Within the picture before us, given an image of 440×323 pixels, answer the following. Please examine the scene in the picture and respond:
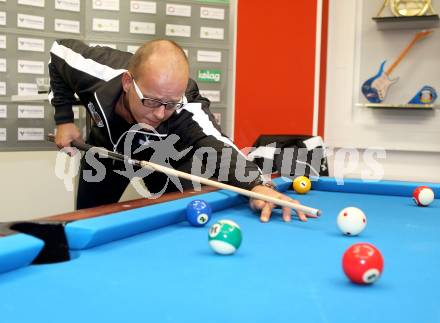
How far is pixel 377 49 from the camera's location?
421cm

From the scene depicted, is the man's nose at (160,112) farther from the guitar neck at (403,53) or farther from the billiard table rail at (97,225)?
the guitar neck at (403,53)

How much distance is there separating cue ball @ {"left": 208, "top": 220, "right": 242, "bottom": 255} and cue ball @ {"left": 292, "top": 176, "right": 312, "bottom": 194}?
1.08 m

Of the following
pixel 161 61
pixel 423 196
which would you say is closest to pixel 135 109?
pixel 161 61

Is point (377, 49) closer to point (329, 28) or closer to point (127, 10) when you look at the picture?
point (329, 28)

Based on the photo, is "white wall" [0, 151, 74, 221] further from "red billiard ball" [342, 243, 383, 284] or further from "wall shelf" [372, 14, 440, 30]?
"red billiard ball" [342, 243, 383, 284]

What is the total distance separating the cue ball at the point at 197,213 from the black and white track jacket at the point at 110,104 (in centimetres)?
49

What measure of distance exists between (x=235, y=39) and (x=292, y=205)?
2822mm

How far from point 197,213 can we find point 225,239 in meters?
0.34

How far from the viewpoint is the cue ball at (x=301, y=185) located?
7.48ft

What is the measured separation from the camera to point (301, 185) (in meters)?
2.28

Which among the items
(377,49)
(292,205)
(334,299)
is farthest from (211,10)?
(334,299)

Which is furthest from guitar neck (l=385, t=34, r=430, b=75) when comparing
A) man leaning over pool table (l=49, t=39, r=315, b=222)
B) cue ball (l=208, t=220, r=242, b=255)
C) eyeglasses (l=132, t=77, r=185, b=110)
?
cue ball (l=208, t=220, r=242, b=255)

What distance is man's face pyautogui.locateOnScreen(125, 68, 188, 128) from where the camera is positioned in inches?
76.2

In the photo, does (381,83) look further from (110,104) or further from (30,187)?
(30,187)
